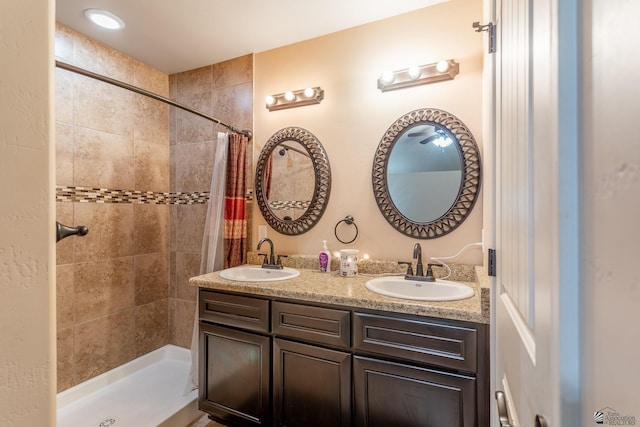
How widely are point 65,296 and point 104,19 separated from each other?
1933 millimetres

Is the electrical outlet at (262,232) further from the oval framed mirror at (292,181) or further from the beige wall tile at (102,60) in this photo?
the beige wall tile at (102,60)

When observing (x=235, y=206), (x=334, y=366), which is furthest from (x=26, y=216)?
(x=235, y=206)

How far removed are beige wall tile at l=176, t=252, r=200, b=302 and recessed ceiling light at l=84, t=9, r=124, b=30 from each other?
1839 mm

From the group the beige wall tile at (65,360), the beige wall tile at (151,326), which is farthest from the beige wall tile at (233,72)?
the beige wall tile at (65,360)

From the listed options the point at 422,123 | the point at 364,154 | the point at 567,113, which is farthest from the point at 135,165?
the point at 567,113

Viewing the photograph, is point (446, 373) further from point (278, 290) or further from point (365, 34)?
point (365, 34)

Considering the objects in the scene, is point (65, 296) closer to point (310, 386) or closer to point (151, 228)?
point (151, 228)

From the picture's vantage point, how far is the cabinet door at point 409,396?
1.26 m

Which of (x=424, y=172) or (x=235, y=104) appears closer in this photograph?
(x=424, y=172)

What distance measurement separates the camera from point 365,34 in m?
2.14

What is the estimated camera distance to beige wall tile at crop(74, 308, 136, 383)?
2215 mm

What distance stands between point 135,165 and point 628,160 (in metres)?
3.00

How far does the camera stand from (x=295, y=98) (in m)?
2.32

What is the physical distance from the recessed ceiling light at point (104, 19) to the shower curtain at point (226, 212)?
0.98 m
